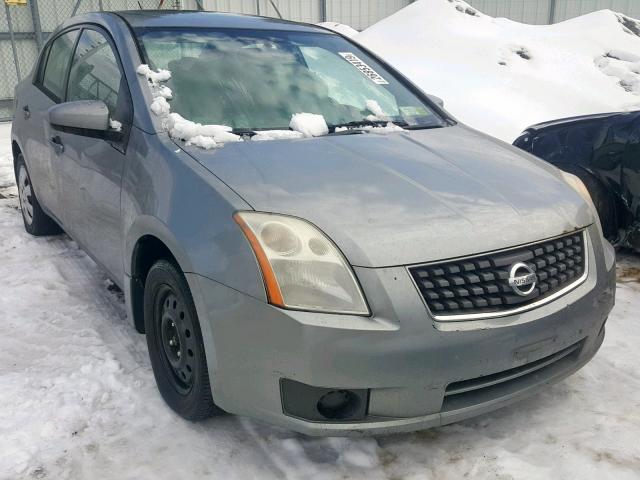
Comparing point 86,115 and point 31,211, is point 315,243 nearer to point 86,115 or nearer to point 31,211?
point 86,115

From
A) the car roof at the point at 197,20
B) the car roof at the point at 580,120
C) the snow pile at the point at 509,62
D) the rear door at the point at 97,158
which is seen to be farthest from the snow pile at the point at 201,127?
the snow pile at the point at 509,62

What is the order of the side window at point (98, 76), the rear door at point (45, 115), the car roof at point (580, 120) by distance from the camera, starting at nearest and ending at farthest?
1. the side window at point (98, 76)
2. the rear door at point (45, 115)
3. the car roof at point (580, 120)

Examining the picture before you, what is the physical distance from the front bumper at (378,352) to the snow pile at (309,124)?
91 centimetres

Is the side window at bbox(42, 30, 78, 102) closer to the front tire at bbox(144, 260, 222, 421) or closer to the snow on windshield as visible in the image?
the snow on windshield

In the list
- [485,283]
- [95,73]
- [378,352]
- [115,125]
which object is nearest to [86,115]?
[115,125]

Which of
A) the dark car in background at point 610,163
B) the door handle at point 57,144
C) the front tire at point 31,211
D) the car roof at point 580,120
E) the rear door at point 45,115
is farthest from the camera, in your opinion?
the front tire at point 31,211

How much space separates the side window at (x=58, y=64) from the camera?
3635 mm

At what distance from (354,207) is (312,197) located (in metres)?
Result: 0.15

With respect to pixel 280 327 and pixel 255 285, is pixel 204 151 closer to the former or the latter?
pixel 255 285

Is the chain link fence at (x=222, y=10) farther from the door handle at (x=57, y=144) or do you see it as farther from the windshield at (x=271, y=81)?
the windshield at (x=271, y=81)

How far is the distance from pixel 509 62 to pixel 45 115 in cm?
801

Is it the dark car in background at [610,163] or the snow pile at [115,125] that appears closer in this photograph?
the snow pile at [115,125]

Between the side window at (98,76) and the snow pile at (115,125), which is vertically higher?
the side window at (98,76)

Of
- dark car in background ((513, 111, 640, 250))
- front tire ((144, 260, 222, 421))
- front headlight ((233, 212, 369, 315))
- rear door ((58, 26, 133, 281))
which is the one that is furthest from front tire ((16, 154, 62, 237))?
dark car in background ((513, 111, 640, 250))
